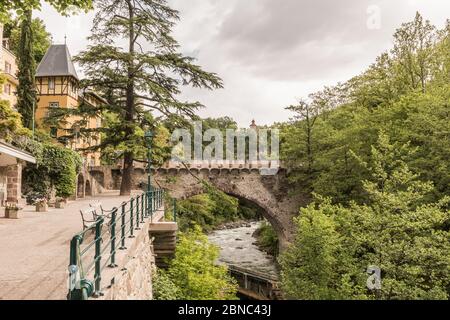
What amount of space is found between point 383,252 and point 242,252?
20632 mm

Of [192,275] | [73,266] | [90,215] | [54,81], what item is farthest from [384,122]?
[54,81]

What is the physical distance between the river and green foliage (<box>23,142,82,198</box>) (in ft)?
31.8

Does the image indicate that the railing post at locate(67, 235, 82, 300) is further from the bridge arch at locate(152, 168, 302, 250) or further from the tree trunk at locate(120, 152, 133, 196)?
the bridge arch at locate(152, 168, 302, 250)

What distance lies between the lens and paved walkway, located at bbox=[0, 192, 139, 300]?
16.9 ft

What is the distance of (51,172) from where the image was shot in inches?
858

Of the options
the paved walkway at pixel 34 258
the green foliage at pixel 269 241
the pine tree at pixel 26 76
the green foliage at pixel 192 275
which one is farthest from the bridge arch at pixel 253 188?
the paved walkway at pixel 34 258

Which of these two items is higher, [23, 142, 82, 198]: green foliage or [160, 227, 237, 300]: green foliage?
[23, 142, 82, 198]: green foliage

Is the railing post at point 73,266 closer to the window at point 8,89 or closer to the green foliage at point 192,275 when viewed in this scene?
the green foliage at point 192,275

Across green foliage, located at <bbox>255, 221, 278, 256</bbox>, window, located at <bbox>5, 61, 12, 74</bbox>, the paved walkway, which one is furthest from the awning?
window, located at <bbox>5, 61, 12, 74</bbox>

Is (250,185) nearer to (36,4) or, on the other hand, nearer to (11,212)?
(11,212)

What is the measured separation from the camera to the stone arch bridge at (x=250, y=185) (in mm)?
29375

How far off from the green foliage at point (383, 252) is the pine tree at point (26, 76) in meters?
21.6

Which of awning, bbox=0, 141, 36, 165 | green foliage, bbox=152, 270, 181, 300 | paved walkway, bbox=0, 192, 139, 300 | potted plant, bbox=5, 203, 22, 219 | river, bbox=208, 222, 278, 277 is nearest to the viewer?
paved walkway, bbox=0, 192, 139, 300

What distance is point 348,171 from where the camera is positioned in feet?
77.6
